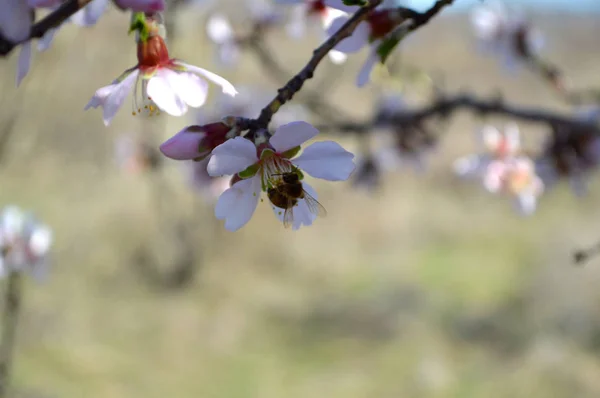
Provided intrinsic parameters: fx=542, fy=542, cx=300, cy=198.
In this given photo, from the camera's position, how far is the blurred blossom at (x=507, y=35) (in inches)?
49.6

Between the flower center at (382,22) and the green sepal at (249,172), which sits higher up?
the flower center at (382,22)

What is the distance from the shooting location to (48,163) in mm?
4891

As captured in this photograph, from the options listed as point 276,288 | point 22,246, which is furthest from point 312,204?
point 276,288

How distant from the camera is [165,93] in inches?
15.8

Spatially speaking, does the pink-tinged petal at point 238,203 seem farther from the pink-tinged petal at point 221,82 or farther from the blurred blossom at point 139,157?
the blurred blossom at point 139,157

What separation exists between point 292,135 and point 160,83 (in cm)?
12

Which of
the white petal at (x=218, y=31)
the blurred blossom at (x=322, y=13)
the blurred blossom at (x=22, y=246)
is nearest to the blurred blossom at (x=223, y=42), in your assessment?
the white petal at (x=218, y=31)

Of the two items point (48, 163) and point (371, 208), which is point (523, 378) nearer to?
point (371, 208)

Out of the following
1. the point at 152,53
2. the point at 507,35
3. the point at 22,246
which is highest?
the point at 152,53

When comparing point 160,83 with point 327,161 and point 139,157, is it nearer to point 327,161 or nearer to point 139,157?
point 327,161

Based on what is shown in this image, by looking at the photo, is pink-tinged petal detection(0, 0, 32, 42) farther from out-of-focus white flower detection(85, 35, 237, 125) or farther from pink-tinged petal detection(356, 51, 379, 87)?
pink-tinged petal detection(356, 51, 379, 87)

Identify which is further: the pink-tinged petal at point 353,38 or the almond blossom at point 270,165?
the pink-tinged petal at point 353,38

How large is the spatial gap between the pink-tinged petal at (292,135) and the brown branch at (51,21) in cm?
15

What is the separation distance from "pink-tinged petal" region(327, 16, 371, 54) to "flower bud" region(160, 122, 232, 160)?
0.15m
